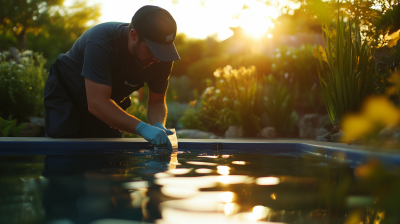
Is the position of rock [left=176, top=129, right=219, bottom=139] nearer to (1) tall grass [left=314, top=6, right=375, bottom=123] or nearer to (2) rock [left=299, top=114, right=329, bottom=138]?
(2) rock [left=299, top=114, right=329, bottom=138]

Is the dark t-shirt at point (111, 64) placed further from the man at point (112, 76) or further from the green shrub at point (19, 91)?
the green shrub at point (19, 91)

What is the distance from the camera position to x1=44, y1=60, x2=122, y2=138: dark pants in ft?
11.0

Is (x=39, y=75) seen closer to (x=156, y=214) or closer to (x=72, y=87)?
(x=72, y=87)

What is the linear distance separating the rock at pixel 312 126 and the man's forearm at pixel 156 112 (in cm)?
273

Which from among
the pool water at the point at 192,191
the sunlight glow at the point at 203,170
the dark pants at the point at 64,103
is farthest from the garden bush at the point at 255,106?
the sunlight glow at the point at 203,170

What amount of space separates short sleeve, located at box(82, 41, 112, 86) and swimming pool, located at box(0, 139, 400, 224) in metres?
0.69

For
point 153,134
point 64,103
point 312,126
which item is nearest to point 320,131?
point 312,126

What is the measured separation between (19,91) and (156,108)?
3057 millimetres

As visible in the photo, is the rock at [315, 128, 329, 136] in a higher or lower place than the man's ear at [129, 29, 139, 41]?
lower

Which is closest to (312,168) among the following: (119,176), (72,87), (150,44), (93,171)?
(119,176)

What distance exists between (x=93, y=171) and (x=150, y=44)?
1.25m

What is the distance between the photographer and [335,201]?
136 cm

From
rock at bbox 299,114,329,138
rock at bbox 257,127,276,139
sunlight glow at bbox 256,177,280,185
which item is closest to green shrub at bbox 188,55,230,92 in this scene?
rock at bbox 299,114,329,138

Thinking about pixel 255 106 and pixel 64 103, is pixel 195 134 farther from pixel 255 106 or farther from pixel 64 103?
pixel 64 103
